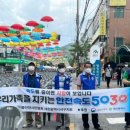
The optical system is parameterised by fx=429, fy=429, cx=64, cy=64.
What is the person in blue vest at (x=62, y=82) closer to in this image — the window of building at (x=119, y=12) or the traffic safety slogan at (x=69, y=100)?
the traffic safety slogan at (x=69, y=100)

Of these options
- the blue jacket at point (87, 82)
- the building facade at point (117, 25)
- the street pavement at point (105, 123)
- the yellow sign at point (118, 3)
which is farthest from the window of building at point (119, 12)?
the blue jacket at point (87, 82)

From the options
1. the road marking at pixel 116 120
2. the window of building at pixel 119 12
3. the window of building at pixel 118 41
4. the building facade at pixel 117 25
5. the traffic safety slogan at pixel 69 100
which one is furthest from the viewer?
the window of building at pixel 118 41

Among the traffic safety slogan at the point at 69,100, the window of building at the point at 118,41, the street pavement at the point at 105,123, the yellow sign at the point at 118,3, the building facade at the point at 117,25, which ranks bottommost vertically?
the street pavement at the point at 105,123

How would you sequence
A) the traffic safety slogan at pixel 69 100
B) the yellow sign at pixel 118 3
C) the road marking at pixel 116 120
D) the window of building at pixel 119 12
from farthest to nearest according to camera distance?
the window of building at pixel 119 12 → the yellow sign at pixel 118 3 → the road marking at pixel 116 120 → the traffic safety slogan at pixel 69 100

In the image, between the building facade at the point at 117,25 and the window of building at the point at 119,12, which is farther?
the window of building at the point at 119,12

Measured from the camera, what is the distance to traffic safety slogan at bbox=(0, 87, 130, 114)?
10.8 m

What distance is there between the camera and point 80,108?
1088cm

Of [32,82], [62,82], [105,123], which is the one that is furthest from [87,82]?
[105,123]

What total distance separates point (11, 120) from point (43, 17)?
23.4 meters

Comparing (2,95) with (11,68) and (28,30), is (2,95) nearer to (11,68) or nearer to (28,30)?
(28,30)

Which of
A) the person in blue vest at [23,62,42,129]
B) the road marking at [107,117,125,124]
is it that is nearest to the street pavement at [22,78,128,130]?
the road marking at [107,117,125,124]

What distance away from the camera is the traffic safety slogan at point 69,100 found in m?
10.8

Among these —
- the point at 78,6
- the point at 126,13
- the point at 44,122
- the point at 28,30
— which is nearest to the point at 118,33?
the point at 126,13

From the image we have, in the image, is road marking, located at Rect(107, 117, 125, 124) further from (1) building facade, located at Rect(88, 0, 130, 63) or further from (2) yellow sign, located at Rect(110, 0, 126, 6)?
(2) yellow sign, located at Rect(110, 0, 126, 6)
